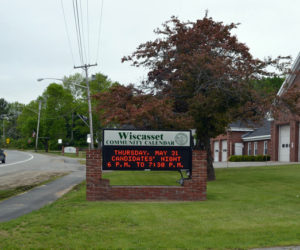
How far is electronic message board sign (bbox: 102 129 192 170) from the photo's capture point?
13805 mm

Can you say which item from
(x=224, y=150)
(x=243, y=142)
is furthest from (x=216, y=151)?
(x=243, y=142)

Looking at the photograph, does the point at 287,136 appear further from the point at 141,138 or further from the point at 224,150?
the point at 141,138

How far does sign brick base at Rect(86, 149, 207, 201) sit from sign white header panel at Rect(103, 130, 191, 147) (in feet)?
2.11

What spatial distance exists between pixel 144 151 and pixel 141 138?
0.44 m

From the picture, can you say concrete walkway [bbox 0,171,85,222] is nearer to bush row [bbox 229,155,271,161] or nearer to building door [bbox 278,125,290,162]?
building door [bbox 278,125,290,162]

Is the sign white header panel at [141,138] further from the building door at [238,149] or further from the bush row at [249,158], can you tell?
the building door at [238,149]

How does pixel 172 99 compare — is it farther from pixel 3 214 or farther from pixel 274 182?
pixel 3 214

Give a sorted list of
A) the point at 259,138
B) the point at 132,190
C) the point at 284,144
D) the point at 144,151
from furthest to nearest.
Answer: the point at 259,138 < the point at 284,144 < the point at 144,151 < the point at 132,190

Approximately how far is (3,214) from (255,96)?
518 inches

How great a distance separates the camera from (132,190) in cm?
1369

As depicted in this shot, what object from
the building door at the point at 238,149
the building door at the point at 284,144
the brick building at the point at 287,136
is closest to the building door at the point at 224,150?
the building door at the point at 238,149

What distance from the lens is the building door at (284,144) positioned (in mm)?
37156

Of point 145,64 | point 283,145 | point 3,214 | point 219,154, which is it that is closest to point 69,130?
point 219,154

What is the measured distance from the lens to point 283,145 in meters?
38.1
